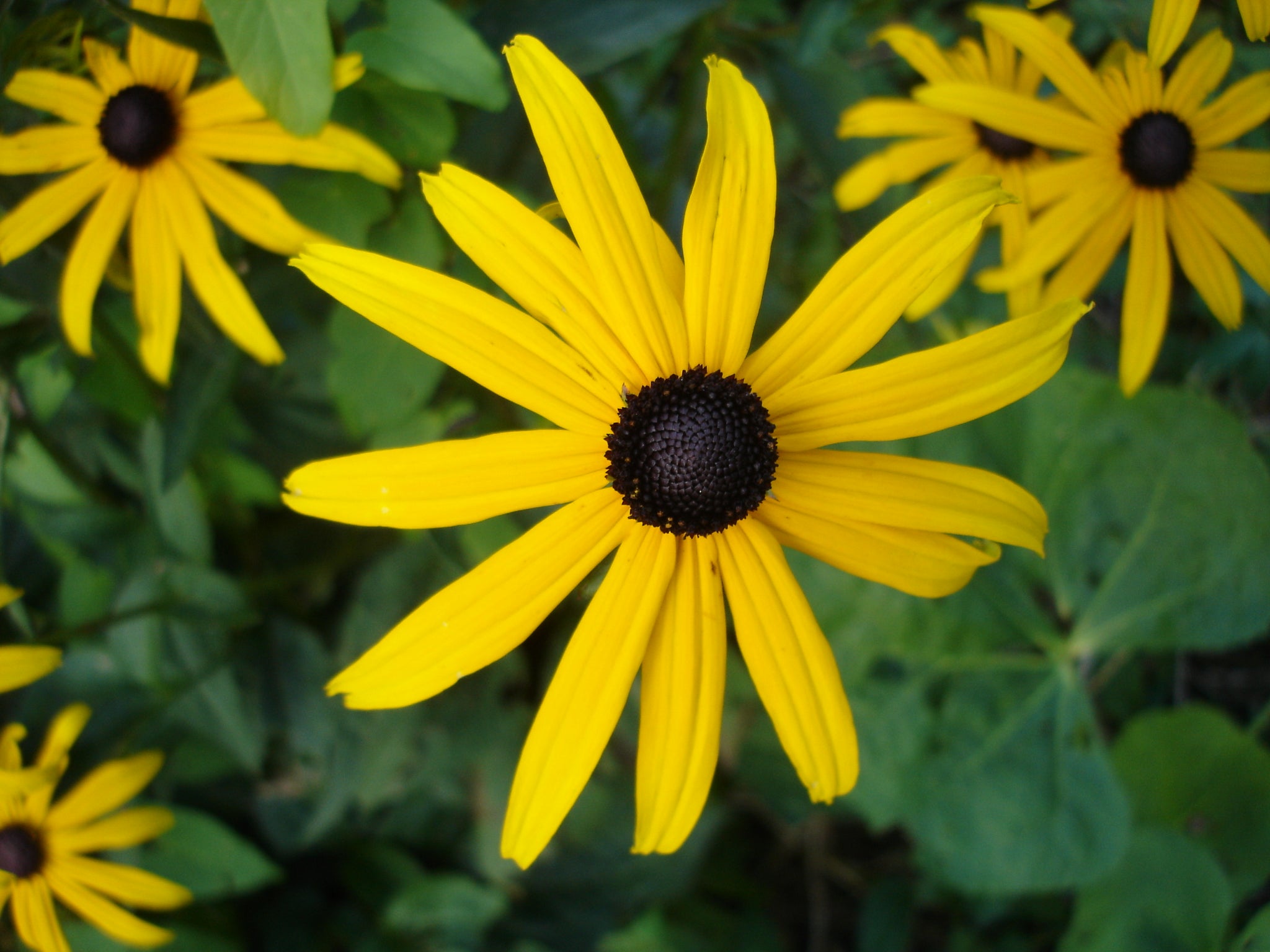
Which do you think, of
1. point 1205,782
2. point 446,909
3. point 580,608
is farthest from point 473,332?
point 1205,782

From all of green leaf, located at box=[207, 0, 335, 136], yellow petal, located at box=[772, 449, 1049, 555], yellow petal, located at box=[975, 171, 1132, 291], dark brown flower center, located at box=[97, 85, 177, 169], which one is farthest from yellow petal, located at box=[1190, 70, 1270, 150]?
dark brown flower center, located at box=[97, 85, 177, 169]

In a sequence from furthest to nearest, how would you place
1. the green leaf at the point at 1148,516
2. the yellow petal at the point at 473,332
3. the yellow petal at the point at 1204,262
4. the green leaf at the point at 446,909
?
the green leaf at the point at 446,909 < the green leaf at the point at 1148,516 < the yellow petal at the point at 1204,262 < the yellow petal at the point at 473,332

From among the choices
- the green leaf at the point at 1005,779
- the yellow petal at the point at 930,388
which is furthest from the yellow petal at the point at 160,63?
the green leaf at the point at 1005,779

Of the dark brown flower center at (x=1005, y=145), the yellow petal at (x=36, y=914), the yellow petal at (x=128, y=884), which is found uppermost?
the dark brown flower center at (x=1005, y=145)

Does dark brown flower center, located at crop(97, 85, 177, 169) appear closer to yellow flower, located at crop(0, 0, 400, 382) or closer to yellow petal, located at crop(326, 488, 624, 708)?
yellow flower, located at crop(0, 0, 400, 382)

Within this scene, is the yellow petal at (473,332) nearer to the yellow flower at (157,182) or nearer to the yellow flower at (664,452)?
the yellow flower at (664,452)

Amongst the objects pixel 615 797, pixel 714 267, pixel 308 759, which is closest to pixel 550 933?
pixel 615 797
